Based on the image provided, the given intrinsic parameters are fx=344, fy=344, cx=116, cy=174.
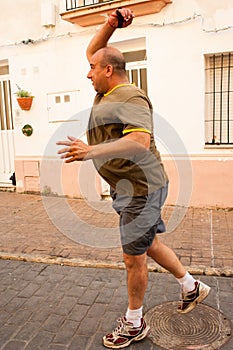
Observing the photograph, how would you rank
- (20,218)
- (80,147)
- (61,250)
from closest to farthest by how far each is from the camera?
(80,147), (61,250), (20,218)

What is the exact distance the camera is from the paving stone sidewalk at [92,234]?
3945 mm

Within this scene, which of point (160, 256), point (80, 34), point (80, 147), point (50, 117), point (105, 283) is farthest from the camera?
point (50, 117)

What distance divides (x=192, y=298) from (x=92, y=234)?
7.85 feet

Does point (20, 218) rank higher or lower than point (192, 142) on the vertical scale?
lower

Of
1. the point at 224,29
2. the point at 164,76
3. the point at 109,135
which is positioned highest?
the point at 224,29

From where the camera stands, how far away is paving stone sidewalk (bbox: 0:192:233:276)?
12.9 ft

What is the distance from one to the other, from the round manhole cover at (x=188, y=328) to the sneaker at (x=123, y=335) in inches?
4.6

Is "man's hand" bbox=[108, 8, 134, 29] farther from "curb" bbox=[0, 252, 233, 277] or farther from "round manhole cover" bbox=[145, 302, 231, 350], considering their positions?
"curb" bbox=[0, 252, 233, 277]

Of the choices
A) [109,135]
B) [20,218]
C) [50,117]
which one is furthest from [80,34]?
[109,135]

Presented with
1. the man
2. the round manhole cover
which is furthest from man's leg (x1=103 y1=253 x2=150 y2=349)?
the round manhole cover

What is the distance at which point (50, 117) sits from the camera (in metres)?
7.16

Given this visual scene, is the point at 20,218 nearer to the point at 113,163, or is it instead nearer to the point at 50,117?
the point at 50,117

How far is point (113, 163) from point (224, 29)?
13.6 ft

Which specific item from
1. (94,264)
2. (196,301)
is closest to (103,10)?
(94,264)
